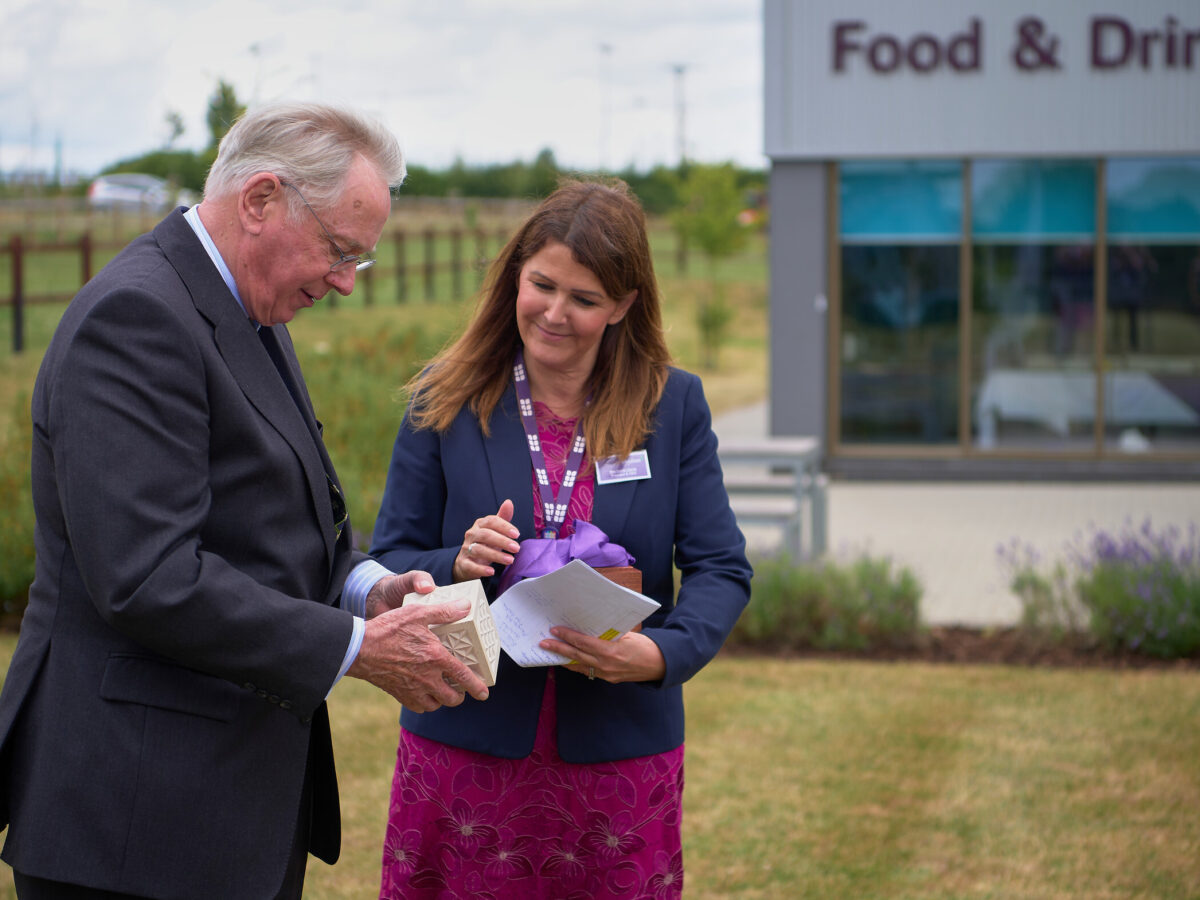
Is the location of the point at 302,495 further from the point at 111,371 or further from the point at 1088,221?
the point at 1088,221

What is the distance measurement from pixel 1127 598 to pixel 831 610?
62.8 inches

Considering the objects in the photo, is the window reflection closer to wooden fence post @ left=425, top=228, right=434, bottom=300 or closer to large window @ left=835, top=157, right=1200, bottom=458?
large window @ left=835, top=157, right=1200, bottom=458

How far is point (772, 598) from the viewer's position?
24.7 ft

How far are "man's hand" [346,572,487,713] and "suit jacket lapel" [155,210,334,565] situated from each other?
25cm

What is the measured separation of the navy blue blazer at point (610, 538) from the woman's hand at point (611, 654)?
38mm

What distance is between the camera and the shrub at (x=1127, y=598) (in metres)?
7.10

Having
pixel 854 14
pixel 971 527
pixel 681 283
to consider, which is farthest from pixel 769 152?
pixel 681 283

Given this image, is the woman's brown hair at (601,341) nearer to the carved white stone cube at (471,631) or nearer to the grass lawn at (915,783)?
the carved white stone cube at (471,631)

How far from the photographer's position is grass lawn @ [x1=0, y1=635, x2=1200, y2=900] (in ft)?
15.3

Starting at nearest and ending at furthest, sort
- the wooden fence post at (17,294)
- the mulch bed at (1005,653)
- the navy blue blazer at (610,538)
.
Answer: the navy blue blazer at (610,538)
the mulch bed at (1005,653)
the wooden fence post at (17,294)

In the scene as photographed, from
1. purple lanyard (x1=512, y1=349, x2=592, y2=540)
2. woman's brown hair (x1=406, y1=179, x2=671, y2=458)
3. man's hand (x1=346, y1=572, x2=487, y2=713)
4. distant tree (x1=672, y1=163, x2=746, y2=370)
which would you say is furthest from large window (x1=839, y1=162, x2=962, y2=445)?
distant tree (x1=672, y1=163, x2=746, y2=370)

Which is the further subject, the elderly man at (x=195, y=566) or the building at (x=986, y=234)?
the building at (x=986, y=234)

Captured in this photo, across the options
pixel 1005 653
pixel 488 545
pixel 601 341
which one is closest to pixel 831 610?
pixel 1005 653

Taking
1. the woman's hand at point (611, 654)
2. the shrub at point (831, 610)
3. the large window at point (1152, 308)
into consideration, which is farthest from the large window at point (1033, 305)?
the woman's hand at point (611, 654)
